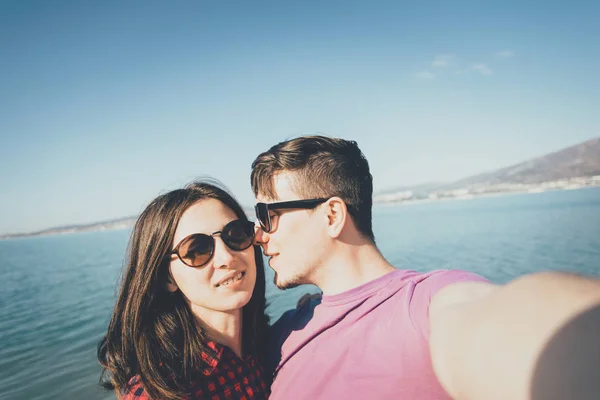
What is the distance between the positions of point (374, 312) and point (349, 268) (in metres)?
0.49

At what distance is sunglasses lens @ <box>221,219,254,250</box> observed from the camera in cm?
222

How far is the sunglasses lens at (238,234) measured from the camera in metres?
2.22

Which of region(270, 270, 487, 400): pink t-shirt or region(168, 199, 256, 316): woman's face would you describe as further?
region(168, 199, 256, 316): woman's face

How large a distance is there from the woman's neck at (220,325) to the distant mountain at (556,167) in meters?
173

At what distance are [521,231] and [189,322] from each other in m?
33.0

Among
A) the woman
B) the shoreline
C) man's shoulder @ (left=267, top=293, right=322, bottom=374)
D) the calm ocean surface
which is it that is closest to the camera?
the woman

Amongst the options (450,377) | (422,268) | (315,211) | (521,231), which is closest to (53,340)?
(315,211)

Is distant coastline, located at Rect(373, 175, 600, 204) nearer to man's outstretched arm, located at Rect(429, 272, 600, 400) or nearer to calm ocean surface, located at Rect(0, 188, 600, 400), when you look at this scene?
calm ocean surface, located at Rect(0, 188, 600, 400)

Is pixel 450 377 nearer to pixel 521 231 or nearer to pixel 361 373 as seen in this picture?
pixel 361 373

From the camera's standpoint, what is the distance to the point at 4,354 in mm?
9148

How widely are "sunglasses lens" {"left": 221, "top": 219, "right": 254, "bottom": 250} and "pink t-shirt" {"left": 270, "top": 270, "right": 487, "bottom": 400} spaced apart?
651 millimetres

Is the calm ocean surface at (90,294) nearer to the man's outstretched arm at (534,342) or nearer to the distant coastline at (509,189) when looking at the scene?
the man's outstretched arm at (534,342)

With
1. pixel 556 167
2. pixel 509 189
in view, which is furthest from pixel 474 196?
pixel 556 167

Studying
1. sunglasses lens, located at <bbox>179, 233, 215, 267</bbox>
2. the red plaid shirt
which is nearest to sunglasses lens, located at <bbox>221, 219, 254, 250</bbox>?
sunglasses lens, located at <bbox>179, 233, 215, 267</bbox>
